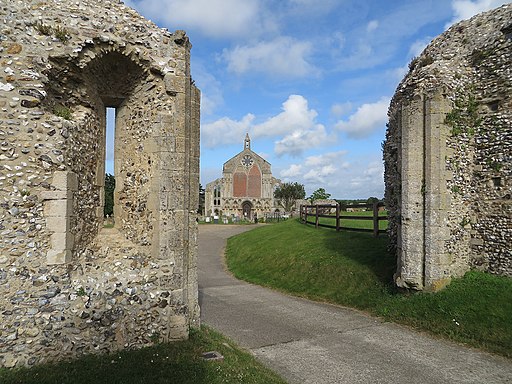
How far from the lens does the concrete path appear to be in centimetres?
612

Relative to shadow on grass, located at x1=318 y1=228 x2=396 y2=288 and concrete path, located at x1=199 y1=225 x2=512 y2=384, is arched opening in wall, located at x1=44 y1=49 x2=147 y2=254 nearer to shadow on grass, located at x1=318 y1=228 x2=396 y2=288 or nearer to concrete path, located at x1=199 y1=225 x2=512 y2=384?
concrete path, located at x1=199 y1=225 x2=512 y2=384

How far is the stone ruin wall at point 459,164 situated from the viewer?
9438 mm

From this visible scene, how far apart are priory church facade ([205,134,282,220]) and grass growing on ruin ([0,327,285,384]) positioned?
52.9 meters

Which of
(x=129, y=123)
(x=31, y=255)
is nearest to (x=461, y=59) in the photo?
(x=129, y=123)

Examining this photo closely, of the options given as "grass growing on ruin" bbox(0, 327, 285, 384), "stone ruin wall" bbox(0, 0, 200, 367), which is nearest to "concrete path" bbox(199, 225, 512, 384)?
"grass growing on ruin" bbox(0, 327, 285, 384)

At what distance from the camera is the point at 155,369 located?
5695mm

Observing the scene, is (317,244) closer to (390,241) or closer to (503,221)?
(390,241)

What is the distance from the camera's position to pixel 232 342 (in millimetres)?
7535

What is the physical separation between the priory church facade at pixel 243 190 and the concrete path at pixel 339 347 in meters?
48.9

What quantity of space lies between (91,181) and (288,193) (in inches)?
2205

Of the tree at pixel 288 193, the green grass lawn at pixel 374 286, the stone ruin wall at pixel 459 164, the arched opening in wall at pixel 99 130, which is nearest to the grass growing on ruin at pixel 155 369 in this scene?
the arched opening in wall at pixel 99 130

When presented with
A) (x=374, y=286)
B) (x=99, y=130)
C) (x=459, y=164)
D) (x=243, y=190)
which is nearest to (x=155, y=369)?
(x=99, y=130)

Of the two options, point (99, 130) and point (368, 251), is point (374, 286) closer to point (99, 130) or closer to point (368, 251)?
point (368, 251)

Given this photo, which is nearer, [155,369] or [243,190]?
[155,369]
